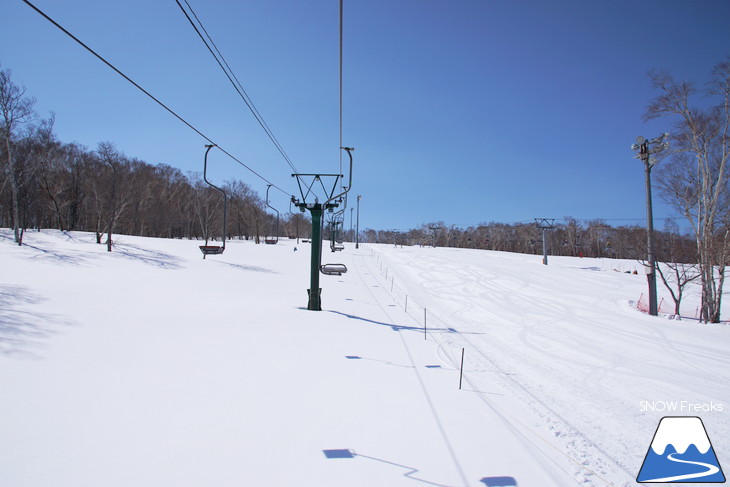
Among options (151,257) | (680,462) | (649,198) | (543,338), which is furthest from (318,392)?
(151,257)

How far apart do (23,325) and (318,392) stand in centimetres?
649

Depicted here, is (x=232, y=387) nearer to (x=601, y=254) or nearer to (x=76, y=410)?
(x=76, y=410)

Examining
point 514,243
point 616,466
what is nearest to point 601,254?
point 514,243

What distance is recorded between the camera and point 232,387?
5.55m

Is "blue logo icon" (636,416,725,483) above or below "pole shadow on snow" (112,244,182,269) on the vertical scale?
below

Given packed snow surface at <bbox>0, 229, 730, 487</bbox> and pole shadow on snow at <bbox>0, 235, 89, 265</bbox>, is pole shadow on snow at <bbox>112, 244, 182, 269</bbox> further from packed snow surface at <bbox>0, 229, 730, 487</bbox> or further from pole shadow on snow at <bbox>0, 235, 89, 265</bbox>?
packed snow surface at <bbox>0, 229, 730, 487</bbox>

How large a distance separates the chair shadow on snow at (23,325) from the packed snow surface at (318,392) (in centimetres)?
5

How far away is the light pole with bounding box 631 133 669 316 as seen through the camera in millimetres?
15211

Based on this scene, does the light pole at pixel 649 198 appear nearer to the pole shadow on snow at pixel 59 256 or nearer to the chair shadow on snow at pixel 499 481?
the chair shadow on snow at pixel 499 481

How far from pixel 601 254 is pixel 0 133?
115704 millimetres

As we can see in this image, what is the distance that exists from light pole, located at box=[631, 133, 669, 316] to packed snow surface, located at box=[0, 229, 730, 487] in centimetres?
186

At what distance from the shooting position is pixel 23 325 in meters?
7.12

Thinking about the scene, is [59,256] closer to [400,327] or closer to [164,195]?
[400,327]

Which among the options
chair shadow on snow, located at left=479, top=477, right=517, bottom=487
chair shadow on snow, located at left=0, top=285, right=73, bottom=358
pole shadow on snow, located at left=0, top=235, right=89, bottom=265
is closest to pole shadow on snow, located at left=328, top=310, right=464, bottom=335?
chair shadow on snow, located at left=479, top=477, right=517, bottom=487
